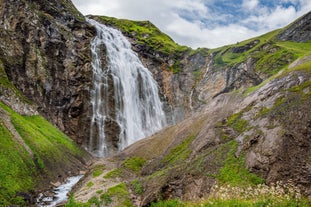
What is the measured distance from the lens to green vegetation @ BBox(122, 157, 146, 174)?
3164cm

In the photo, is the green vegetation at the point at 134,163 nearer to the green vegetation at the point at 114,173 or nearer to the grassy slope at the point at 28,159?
the green vegetation at the point at 114,173

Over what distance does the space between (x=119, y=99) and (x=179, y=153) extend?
35148 millimetres

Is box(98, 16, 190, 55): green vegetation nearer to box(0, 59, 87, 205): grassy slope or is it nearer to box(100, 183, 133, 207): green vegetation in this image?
box(0, 59, 87, 205): grassy slope

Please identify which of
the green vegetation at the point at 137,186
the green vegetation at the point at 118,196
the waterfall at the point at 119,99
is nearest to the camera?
the green vegetation at the point at 118,196

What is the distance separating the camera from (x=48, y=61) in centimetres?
5503

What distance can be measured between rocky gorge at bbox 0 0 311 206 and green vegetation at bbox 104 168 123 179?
0.16 metres

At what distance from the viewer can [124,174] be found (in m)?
29.9

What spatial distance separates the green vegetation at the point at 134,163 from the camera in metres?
31.6

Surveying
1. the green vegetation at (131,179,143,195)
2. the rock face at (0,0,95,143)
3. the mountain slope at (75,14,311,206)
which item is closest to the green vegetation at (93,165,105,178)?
the mountain slope at (75,14,311,206)

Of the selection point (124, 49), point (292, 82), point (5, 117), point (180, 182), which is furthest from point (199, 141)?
point (124, 49)

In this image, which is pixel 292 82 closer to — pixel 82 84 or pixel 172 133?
pixel 172 133

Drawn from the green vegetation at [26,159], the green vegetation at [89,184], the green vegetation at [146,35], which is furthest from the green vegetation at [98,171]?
the green vegetation at [146,35]

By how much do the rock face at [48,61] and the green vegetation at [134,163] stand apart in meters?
22.0

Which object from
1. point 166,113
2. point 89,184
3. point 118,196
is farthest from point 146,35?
point 118,196
